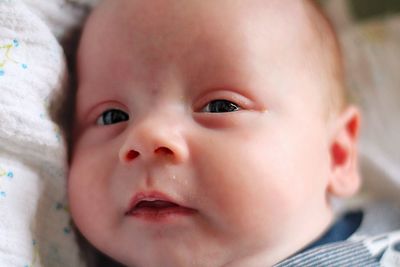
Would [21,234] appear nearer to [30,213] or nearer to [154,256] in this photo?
[30,213]

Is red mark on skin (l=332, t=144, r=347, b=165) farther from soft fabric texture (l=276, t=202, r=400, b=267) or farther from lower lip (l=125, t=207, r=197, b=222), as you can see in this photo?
lower lip (l=125, t=207, r=197, b=222)

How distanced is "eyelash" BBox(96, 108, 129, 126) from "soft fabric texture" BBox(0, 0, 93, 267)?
7 cm

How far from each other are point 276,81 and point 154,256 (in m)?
0.30

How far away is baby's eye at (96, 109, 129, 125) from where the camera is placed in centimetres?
93

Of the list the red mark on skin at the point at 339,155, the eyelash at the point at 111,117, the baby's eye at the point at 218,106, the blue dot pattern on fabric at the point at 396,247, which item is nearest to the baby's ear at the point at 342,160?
the red mark on skin at the point at 339,155

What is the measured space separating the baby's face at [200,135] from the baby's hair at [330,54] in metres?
0.04

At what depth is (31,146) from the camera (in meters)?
0.87

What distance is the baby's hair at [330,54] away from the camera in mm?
987

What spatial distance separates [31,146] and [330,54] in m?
0.50

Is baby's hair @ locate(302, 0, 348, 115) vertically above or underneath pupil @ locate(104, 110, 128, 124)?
above

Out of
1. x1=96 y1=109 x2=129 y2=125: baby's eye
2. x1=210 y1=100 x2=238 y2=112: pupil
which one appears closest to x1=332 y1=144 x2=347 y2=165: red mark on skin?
x1=210 y1=100 x2=238 y2=112: pupil

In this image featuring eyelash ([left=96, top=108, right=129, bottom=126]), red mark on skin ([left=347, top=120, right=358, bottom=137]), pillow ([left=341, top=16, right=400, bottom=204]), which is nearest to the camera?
eyelash ([left=96, top=108, right=129, bottom=126])

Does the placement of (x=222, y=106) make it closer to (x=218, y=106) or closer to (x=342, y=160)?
(x=218, y=106)

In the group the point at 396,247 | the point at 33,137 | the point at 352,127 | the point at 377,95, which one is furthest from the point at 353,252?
the point at 377,95
